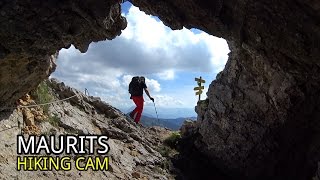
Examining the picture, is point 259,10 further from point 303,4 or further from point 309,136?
point 309,136

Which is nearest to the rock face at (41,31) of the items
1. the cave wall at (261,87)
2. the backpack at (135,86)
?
the cave wall at (261,87)

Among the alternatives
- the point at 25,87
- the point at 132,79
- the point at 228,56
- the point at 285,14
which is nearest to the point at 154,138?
the point at 132,79

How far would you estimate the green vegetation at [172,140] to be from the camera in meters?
25.8

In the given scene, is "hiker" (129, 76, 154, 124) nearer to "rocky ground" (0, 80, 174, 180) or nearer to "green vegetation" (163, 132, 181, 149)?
"rocky ground" (0, 80, 174, 180)

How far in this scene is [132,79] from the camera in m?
25.6

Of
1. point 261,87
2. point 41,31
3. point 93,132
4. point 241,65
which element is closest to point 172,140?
point 93,132

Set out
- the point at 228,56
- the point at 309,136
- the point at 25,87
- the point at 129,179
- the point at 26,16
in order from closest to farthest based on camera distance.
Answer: the point at 26,16 < the point at 25,87 < the point at 129,179 < the point at 309,136 < the point at 228,56

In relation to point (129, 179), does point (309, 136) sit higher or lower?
higher

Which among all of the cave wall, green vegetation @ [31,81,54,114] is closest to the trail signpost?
the cave wall

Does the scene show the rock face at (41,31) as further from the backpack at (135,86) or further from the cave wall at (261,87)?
the backpack at (135,86)

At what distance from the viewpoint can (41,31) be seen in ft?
46.9

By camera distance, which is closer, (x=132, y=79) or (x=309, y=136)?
(x=309, y=136)

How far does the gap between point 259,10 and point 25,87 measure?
9892 millimetres

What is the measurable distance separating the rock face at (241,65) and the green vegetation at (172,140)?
1.19 meters
